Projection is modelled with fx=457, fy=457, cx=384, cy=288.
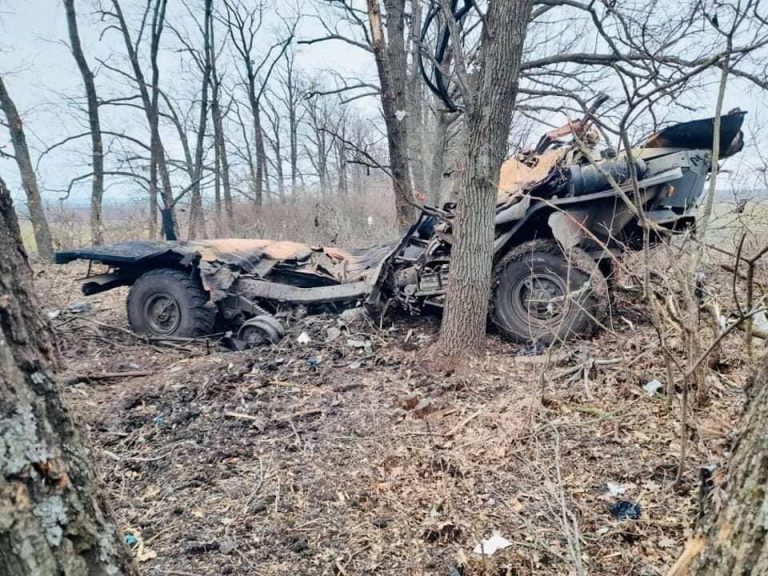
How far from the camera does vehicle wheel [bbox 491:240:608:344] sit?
15.5ft

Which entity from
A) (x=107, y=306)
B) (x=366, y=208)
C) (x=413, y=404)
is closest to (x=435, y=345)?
(x=413, y=404)

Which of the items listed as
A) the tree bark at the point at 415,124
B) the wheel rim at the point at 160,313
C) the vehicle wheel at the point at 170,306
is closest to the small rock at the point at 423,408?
the vehicle wheel at the point at 170,306

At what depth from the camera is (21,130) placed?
465 inches

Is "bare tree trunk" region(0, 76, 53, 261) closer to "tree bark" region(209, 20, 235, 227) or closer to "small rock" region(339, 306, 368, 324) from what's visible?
"tree bark" region(209, 20, 235, 227)

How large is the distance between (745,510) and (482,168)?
336 centimetres

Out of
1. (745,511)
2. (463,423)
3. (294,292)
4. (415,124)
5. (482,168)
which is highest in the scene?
(415,124)

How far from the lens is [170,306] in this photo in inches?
231

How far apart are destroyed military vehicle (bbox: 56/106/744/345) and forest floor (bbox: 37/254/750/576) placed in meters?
0.74

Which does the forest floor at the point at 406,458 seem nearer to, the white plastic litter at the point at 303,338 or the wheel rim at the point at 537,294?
the white plastic litter at the point at 303,338

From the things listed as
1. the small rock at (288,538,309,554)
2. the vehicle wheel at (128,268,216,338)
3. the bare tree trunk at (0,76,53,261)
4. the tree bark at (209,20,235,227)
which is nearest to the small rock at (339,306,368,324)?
the vehicle wheel at (128,268,216,338)

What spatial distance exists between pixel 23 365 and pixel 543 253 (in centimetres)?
473

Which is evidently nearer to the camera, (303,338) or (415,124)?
(303,338)

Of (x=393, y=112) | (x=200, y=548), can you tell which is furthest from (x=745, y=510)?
(x=393, y=112)

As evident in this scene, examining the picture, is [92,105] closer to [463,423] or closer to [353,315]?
[353,315]
